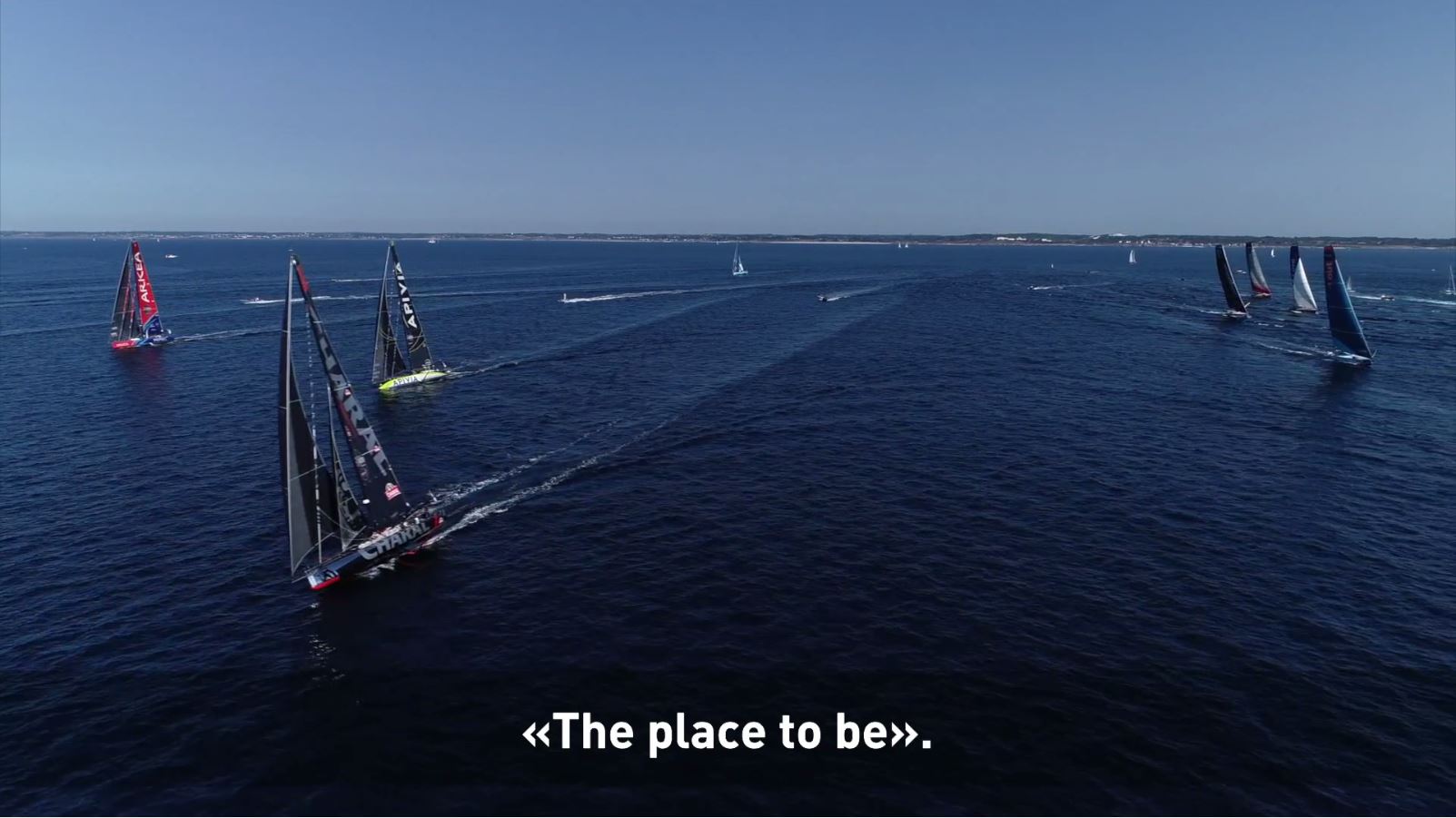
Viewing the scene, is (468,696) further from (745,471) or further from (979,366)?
(979,366)

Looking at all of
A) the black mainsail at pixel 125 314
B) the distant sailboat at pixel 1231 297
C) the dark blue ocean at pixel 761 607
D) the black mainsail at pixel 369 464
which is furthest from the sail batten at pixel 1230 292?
the black mainsail at pixel 125 314

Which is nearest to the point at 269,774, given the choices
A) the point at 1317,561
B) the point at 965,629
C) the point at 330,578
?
the point at 330,578

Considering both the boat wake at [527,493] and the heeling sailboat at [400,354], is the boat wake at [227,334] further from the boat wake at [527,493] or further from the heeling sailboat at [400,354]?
the boat wake at [527,493]

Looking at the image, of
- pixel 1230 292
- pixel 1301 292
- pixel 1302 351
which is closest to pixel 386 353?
pixel 1302 351

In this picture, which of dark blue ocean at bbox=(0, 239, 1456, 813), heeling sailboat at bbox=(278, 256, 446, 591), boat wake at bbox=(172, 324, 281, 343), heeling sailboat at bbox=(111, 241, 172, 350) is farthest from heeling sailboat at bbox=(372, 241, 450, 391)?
heeling sailboat at bbox=(111, 241, 172, 350)

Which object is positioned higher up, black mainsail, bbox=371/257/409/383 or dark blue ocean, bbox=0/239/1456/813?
black mainsail, bbox=371/257/409/383

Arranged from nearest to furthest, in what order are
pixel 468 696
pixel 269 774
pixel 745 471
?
pixel 269 774 → pixel 468 696 → pixel 745 471

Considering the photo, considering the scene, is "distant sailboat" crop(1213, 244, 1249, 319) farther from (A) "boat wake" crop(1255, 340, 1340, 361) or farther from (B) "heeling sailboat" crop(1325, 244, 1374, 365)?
(B) "heeling sailboat" crop(1325, 244, 1374, 365)
